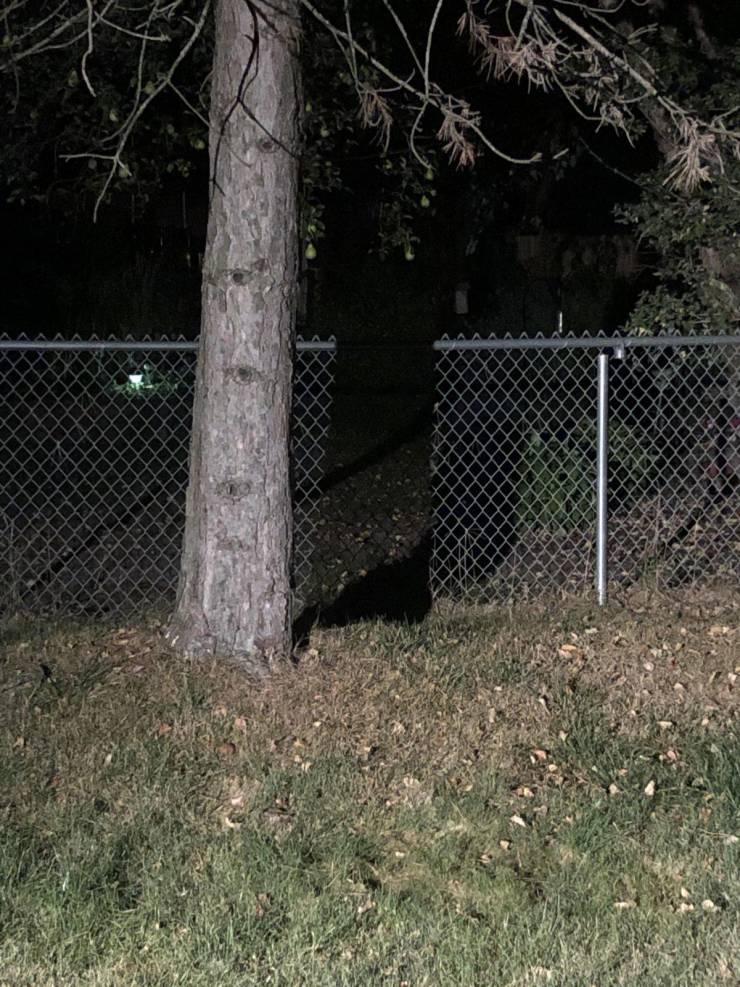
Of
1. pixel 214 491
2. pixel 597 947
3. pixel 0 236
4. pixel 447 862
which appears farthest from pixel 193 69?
pixel 0 236

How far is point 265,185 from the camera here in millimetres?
5434

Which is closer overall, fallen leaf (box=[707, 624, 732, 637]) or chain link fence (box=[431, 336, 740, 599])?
fallen leaf (box=[707, 624, 732, 637])

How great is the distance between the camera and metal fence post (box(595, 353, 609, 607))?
271 inches

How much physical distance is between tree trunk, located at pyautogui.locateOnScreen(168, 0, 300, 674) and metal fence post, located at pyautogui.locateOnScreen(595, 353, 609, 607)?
2014 mm

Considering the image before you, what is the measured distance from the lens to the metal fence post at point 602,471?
688cm

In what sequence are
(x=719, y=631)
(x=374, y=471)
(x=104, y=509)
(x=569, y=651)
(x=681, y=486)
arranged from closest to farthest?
1. (x=569, y=651)
2. (x=719, y=631)
3. (x=681, y=486)
4. (x=104, y=509)
5. (x=374, y=471)

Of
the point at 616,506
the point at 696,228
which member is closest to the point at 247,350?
the point at 696,228

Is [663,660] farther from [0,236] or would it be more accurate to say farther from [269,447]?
[0,236]

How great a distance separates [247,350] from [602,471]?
2.34m

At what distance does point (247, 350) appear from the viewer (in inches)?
215

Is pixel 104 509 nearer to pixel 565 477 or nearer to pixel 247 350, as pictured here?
pixel 565 477

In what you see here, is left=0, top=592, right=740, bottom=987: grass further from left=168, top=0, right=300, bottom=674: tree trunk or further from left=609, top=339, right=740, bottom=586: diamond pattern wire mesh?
left=609, top=339, right=740, bottom=586: diamond pattern wire mesh

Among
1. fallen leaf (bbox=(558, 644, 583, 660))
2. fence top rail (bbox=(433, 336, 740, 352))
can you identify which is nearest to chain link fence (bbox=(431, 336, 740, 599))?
fence top rail (bbox=(433, 336, 740, 352))

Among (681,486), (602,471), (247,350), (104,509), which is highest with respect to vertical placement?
(247,350)
